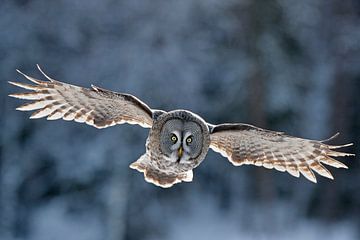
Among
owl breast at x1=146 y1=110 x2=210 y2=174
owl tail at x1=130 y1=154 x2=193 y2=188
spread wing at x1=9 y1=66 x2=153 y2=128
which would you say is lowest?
owl tail at x1=130 y1=154 x2=193 y2=188

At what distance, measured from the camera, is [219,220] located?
35.8ft

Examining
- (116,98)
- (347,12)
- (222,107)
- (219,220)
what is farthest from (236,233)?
(116,98)

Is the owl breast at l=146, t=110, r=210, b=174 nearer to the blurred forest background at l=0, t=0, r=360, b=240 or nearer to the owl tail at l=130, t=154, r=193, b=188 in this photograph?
the owl tail at l=130, t=154, r=193, b=188

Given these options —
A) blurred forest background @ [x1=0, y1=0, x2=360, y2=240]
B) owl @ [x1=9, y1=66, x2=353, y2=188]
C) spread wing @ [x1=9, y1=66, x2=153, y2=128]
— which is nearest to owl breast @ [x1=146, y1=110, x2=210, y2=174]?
owl @ [x1=9, y1=66, x2=353, y2=188]

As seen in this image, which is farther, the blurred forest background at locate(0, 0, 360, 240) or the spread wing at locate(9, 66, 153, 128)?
the blurred forest background at locate(0, 0, 360, 240)

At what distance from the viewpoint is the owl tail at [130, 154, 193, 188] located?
5000 millimetres

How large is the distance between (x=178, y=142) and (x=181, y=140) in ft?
0.11

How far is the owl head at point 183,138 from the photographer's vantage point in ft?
16.5

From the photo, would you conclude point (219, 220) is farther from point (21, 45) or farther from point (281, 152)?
point (281, 152)

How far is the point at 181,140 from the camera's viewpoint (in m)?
5.04

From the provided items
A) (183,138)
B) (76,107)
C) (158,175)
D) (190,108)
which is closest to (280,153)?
(183,138)

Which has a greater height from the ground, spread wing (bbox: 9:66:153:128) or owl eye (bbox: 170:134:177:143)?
spread wing (bbox: 9:66:153:128)

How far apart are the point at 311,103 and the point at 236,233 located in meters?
1.93

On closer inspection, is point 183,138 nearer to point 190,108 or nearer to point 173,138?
point 173,138
